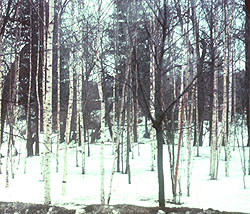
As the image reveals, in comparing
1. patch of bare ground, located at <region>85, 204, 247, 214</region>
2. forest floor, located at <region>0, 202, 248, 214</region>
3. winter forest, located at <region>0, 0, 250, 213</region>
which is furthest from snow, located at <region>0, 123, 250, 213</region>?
patch of bare ground, located at <region>85, 204, 247, 214</region>

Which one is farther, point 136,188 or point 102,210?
point 136,188

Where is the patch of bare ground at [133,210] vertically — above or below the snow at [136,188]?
above

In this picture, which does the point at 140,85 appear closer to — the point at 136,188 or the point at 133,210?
the point at 133,210

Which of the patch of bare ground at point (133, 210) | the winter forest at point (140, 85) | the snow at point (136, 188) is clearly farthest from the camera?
the snow at point (136, 188)

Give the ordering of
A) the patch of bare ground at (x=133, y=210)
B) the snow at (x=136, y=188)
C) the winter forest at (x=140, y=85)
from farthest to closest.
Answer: the snow at (x=136, y=188) < the winter forest at (x=140, y=85) < the patch of bare ground at (x=133, y=210)

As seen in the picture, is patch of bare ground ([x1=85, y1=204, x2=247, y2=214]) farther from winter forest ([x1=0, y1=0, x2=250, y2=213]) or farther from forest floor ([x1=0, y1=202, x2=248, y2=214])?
winter forest ([x1=0, y1=0, x2=250, y2=213])

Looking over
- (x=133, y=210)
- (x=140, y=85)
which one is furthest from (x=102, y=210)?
(x=140, y=85)

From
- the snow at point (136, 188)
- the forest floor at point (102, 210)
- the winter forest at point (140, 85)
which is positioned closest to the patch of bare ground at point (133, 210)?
the forest floor at point (102, 210)

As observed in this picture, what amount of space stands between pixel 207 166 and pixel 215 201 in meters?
7.43

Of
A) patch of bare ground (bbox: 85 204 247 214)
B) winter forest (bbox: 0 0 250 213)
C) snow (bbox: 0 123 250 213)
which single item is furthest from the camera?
snow (bbox: 0 123 250 213)

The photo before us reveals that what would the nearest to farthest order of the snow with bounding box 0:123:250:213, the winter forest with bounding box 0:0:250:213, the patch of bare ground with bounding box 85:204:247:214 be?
the patch of bare ground with bounding box 85:204:247:214 < the winter forest with bounding box 0:0:250:213 < the snow with bounding box 0:123:250:213

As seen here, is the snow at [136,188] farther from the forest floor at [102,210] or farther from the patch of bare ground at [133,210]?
the patch of bare ground at [133,210]

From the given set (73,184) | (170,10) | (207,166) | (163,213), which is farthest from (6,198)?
(207,166)

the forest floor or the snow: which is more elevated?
the forest floor
